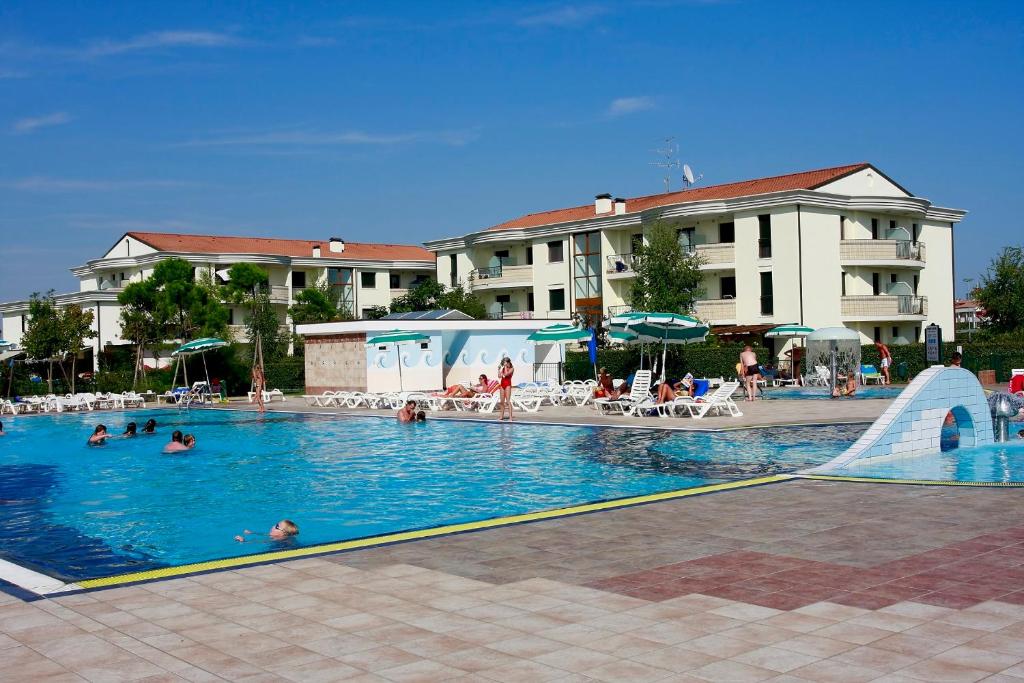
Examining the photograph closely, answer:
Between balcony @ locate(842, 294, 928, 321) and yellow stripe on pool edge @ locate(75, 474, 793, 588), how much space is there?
33473 millimetres

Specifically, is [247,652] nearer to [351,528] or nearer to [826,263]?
[351,528]

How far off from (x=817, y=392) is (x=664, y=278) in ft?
34.4

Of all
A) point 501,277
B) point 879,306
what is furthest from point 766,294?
point 501,277

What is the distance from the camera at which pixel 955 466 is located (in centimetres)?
1444

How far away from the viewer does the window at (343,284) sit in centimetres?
6462

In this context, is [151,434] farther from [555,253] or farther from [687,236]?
[555,253]

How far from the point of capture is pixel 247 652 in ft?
20.0

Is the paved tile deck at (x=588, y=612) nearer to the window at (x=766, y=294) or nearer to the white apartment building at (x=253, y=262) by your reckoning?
the window at (x=766, y=294)

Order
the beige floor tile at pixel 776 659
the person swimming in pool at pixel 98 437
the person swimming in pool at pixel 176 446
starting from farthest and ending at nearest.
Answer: the person swimming in pool at pixel 98 437, the person swimming in pool at pixel 176 446, the beige floor tile at pixel 776 659

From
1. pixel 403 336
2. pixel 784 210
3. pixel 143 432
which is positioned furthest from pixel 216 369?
pixel 784 210

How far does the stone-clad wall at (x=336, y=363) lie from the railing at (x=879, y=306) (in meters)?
22.0

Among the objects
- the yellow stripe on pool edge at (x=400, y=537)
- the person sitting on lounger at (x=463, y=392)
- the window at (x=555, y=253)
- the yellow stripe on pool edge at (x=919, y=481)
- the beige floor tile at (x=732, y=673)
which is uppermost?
the window at (x=555, y=253)

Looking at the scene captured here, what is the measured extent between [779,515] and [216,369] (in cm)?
3678

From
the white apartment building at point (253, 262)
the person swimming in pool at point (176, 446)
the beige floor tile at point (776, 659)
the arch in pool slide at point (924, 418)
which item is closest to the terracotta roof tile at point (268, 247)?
the white apartment building at point (253, 262)
